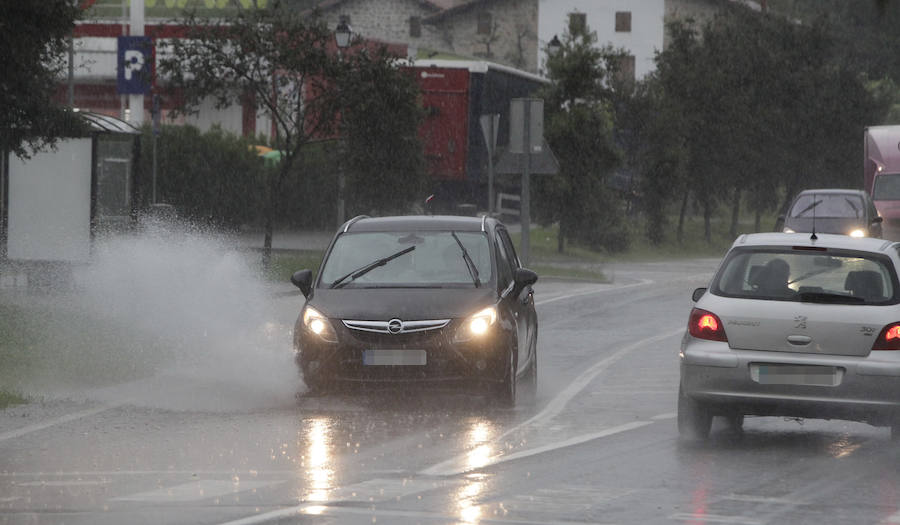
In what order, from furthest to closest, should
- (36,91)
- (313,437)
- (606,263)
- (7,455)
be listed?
(606,263) < (36,91) < (313,437) < (7,455)

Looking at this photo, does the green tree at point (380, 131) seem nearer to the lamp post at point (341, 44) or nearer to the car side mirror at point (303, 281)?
the lamp post at point (341, 44)

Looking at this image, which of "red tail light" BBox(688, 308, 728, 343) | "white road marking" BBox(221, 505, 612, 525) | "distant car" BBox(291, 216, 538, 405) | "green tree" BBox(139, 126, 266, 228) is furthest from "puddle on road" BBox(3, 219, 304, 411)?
"green tree" BBox(139, 126, 266, 228)

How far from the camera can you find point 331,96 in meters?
33.4

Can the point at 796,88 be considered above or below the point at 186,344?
above

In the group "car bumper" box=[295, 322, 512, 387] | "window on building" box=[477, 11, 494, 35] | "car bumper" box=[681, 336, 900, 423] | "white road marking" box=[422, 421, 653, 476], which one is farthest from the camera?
"window on building" box=[477, 11, 494, 35]

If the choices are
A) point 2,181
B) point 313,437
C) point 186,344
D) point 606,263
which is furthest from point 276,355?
point 606,263

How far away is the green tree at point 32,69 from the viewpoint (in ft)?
69.5

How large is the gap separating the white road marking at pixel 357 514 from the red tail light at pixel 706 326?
324 centimetres

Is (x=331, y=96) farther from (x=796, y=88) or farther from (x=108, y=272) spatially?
(x=796, y=88)

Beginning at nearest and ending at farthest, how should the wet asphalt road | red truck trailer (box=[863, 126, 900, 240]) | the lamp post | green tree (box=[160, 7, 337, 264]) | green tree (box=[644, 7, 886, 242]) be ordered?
1. the wet asphalt road
2. green tree (box=[160, 7, 337, 264])
3. the lamp post
4. red truck trailer (box=[863, 126, 900, 240])
5. green tree (box=[644, 7, 886, 242])

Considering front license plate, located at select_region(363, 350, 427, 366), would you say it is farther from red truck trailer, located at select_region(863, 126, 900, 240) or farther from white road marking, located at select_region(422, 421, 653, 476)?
red truck trailer, located at select_region(863, 126, 900, 240)

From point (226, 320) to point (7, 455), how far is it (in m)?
9.21

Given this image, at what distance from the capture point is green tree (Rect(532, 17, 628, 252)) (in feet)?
143

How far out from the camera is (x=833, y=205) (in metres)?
36.9
